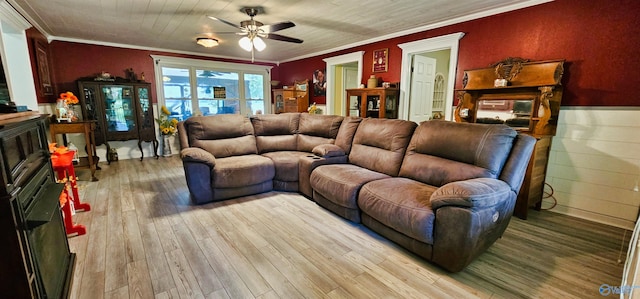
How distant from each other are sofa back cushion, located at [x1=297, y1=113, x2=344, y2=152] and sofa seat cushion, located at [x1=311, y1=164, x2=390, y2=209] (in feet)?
2.41

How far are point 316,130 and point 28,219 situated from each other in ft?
9.46

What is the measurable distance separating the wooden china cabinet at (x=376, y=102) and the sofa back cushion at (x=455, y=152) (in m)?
1.74

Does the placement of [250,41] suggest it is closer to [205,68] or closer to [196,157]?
[196,157]

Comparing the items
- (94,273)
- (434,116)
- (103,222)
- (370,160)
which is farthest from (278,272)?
(434,116)

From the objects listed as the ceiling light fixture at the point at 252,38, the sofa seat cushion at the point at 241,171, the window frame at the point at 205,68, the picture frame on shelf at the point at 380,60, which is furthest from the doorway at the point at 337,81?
the sofa seat cushion at the point at 241,171

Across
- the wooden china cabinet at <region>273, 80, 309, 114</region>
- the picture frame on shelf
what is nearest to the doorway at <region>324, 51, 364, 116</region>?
the wooden china cabinet at <region>273, 80, 309, 114</region>

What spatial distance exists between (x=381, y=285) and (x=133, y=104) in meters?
5.27

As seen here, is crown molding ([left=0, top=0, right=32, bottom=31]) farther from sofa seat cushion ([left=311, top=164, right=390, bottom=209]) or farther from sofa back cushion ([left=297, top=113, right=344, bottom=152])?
sofa seat cushion ([left=311, top=164, right=390, bottom=209])

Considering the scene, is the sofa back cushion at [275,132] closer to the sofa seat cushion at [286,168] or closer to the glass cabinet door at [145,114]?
the sofa seat cushion at [286,168]

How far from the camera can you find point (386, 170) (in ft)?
8.87

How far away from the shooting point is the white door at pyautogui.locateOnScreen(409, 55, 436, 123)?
4.27 metres

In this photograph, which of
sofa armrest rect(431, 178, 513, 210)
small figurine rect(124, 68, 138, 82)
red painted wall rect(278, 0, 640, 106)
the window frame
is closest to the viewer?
sofa armrest rect(431, 178, 513, 210)

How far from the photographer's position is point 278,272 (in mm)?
1803

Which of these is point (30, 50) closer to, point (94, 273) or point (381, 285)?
point (94, 273)
